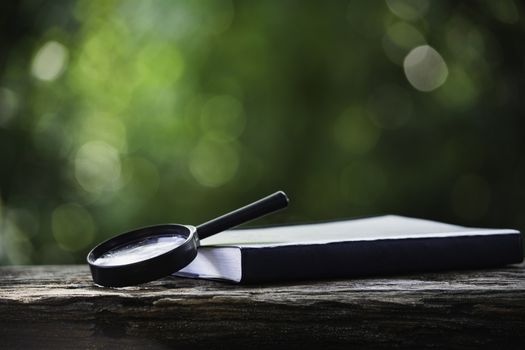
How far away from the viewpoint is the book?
3.14ft

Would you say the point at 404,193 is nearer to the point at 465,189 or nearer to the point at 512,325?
the point at 465,189

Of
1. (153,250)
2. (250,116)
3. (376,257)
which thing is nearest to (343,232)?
(376,257)

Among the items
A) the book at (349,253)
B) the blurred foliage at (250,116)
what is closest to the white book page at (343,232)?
the book at (349,253)

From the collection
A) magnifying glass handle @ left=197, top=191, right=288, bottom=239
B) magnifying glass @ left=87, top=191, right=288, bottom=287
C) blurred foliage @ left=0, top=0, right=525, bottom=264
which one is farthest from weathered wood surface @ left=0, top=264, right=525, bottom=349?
blurred foliage @ left=0, top=0, right=525, bottom=264

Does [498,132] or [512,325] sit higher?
[498,132]

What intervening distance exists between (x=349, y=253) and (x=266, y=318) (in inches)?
7.0

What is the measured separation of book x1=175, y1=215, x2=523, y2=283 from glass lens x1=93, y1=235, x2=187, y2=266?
0.05 m

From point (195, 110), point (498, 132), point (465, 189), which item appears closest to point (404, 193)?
point (465, 189)

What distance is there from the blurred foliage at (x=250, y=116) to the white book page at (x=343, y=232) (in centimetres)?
181

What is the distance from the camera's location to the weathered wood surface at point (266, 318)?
877mm

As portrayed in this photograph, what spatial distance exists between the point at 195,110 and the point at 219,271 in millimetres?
2392

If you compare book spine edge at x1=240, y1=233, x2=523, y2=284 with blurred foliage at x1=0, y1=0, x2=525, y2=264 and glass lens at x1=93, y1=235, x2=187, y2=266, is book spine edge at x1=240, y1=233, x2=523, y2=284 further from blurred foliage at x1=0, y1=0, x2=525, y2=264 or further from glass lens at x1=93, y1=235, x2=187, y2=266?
blurred foliage at x1=0, y1=0, x2=525, y2=264

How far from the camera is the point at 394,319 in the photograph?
0.89 m

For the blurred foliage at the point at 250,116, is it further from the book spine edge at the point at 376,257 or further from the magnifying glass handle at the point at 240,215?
the magnifying glass handle at the point at 240,215
